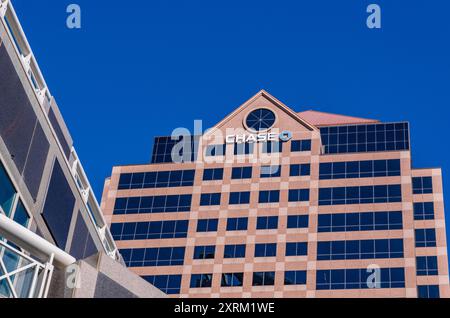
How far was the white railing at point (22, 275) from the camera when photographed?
14109 mm

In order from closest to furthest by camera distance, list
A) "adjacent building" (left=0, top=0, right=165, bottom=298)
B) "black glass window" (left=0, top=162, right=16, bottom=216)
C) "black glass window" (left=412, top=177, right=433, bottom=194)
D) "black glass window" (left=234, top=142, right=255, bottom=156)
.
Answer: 1. "adjacent building" (left=0, top=0, right=165, bottom=298)
2. "black glass window" (left=0, top=162, right=16, bottom=216)
3. "black glass window" (left=412, top=177, right=433, bottom=194)
4. "black glass window" (left=234, top=142, right=255, bottom=156)

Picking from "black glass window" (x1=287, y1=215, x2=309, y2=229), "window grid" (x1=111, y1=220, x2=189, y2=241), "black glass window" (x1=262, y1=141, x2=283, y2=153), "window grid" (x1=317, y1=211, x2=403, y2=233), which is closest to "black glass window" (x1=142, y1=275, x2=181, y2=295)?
"window grid" (x1=111, y1=220, x2=189, y2=241)

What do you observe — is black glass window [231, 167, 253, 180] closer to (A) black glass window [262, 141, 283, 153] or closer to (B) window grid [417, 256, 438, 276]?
(A) black glass window [262, 141, 283, 153]

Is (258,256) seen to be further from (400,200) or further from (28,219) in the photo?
(28,219)

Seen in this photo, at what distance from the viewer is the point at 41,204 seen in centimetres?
2503

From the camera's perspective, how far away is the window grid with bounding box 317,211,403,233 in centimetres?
8031

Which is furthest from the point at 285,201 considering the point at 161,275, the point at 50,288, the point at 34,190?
the point at 50,288

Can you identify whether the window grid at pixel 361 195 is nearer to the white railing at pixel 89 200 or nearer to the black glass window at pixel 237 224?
the black glass window at pixel 237 224

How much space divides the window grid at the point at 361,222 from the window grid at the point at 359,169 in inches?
183

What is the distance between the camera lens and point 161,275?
82062mm

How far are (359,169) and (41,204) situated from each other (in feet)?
205

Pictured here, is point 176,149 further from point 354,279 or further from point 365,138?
point 354,279

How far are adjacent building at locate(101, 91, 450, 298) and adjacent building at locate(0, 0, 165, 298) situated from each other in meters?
46.7

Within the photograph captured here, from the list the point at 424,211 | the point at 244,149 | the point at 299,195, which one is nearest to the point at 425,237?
the point at 424,211
